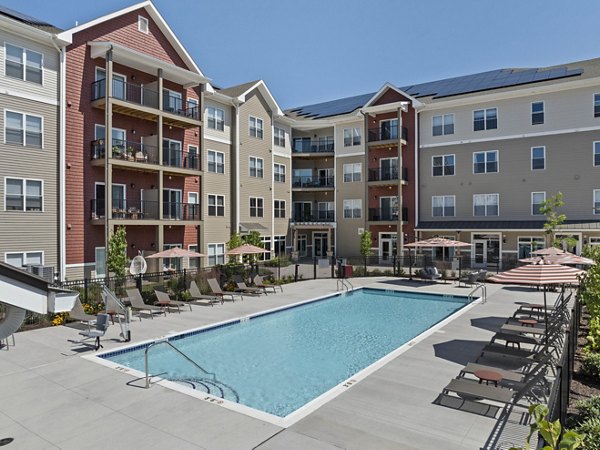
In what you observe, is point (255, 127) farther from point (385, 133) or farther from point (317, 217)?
point (385, 133)

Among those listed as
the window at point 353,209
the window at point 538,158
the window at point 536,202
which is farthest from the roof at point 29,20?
the window at point 536,202

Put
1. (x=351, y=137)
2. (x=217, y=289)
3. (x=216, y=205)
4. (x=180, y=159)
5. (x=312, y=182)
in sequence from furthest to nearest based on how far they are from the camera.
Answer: (x=312, y=182)
(x=351, y=137)
(x=216, y=205)
(x=180, y=159)
(x=217, y=289)

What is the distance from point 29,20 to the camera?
2086 centimetres

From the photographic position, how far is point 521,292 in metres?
20.3

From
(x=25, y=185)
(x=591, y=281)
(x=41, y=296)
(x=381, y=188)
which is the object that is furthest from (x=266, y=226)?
(x=41, y=296)

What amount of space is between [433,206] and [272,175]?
1332 centimetres

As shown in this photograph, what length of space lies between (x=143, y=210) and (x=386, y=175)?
19.8 metres

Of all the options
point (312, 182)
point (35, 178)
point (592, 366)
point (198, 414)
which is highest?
point (312, 182)

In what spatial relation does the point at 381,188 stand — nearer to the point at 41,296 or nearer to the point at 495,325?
the point at 495,325

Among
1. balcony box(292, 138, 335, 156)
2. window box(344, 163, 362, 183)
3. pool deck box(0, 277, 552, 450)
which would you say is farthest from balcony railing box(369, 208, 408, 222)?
pool deck box(0, 277, 552, 450)

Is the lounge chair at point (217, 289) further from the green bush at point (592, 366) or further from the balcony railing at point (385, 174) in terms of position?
the balcony railing at point (385, 174)

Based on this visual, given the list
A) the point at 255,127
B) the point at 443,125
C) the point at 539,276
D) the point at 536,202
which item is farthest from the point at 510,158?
the point at 539,276

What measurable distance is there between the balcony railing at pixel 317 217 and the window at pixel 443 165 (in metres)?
9.73

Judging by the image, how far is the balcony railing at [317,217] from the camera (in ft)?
124
